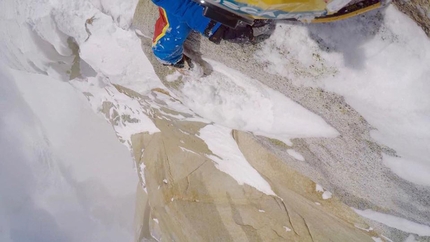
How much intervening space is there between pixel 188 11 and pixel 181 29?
10.8 inches

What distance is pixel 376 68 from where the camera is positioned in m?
1.73

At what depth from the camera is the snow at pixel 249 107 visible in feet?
7.65

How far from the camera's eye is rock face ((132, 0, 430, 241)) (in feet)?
7.22

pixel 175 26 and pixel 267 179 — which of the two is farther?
pixel 267 179

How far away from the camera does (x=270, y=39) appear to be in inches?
78.2

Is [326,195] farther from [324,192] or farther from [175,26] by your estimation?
[175,26]

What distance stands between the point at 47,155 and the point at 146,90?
4850 mm

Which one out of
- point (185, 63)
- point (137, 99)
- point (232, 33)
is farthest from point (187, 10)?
point (137, 99)

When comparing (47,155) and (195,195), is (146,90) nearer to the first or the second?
(195,195)

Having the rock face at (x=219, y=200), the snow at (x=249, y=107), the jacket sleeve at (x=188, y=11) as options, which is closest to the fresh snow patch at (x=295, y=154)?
the snow at (x=249, y=107)

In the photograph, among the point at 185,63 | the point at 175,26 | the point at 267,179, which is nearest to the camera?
the point at 175,26

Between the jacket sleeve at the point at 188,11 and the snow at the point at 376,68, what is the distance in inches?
15.1

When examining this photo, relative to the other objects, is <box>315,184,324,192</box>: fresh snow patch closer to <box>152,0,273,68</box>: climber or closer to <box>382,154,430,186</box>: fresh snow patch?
<box>382,154,430,186</box>: fresh snow patch

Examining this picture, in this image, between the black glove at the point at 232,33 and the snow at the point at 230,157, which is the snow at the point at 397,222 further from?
the black glove at the point at 232,33
